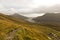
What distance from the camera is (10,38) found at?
10462 centimetres

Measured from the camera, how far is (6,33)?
121 m

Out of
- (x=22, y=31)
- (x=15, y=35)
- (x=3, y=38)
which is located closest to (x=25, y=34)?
(x=22, y=31)

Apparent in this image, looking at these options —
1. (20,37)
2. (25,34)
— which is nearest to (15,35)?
(20,37)

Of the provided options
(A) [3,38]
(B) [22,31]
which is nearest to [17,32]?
(B) [22,31]

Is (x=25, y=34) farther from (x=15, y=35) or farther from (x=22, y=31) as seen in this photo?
(x=15, y=35)

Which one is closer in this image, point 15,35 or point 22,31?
point 15,35

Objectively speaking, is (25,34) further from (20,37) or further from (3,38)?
(3,38)

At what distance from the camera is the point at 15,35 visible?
109 metres

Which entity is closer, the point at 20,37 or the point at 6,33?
the point at 20,37

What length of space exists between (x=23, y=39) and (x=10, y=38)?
977 centimetres

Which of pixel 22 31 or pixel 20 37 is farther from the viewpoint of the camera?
pixel 22 31

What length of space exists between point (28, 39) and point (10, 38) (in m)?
13.2

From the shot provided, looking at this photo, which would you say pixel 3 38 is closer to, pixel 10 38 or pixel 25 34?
pixel 10 38

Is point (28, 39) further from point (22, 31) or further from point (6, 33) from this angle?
point (6, 33)
